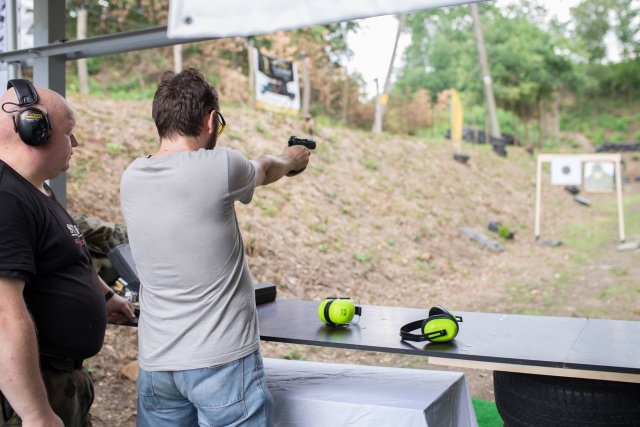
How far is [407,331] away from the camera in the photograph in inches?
79.4

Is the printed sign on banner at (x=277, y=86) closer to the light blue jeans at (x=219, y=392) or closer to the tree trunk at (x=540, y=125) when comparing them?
the light blue jeans at (x=219, y=392)

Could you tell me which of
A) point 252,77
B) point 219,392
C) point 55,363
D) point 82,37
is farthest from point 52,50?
point 252,77

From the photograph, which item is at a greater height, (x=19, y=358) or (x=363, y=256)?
(x=19, y=358)

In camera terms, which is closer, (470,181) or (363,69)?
(470,181)

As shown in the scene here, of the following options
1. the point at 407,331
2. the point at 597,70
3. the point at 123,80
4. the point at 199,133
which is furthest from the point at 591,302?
the point at 597,70

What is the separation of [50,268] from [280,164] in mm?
677

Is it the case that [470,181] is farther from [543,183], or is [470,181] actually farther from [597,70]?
[597,70]

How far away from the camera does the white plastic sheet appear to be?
1987 mm

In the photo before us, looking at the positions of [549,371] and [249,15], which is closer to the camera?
[249,15]

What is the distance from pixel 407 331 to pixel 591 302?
628 cm

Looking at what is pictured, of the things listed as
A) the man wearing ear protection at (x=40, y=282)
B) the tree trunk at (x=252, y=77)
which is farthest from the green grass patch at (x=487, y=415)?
the tree trunk at (x=252, y=77)

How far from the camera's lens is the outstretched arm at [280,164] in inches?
68.7

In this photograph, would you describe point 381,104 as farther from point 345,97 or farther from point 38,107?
point 38,107

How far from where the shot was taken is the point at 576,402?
72.7 inches
